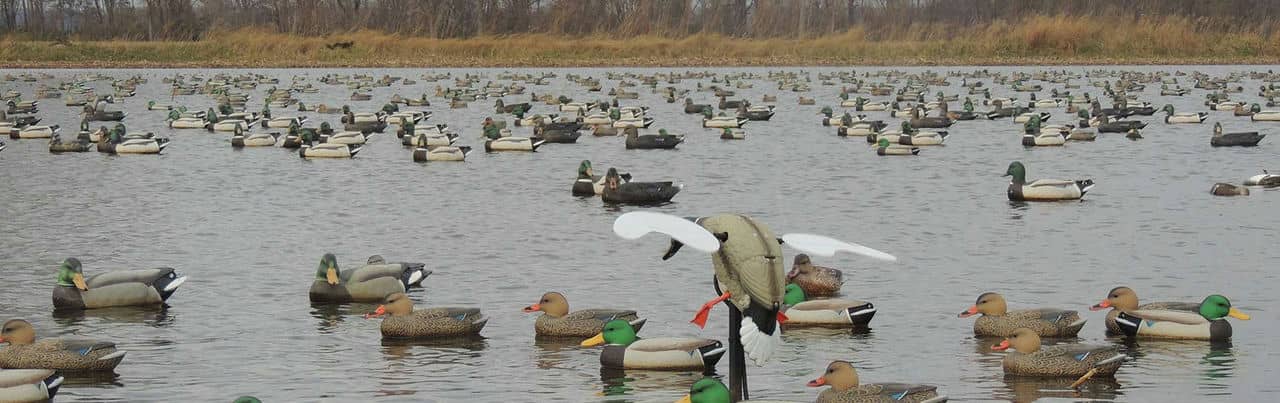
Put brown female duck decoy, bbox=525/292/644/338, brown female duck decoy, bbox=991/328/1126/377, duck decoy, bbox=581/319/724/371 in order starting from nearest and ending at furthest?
brown female duck decoy, bbox=991/328/1126/377 < duck decoy, bbox=581/319/724/371 < brown female duck decoy, bbox=525/292/644/338

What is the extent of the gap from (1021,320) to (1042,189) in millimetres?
13419

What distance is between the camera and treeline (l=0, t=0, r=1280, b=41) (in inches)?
4053

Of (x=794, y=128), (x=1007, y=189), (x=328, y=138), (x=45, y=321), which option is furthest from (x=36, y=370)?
(x=794, y=128)

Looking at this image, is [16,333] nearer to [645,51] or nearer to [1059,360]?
[1059,360]

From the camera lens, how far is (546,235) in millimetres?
26156

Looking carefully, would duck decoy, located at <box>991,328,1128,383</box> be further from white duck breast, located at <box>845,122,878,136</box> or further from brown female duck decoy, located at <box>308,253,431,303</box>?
white duck breast, located at <box>845,122,878,136</box>

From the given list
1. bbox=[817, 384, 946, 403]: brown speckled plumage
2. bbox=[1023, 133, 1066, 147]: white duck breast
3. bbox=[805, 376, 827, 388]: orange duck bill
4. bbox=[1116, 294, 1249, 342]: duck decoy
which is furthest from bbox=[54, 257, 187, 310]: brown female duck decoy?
bbox=[1023, 133, 1066, 147]: white duck breast

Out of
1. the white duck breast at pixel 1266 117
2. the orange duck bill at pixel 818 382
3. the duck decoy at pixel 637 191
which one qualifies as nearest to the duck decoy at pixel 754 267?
the orange duck bill at pixel 818 382

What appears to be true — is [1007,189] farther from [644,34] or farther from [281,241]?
[644,34]

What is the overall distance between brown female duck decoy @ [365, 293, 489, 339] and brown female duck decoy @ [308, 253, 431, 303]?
2.02m

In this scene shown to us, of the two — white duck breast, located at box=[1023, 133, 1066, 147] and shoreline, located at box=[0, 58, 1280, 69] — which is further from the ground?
white duck breast, located at box=[1023, 133, 1066, 147]

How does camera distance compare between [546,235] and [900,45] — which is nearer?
[546,235]

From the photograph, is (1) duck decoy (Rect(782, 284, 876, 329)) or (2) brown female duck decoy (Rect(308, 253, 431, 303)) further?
(2) brown female duck decoy (Rect(308, 253, 431, 303))

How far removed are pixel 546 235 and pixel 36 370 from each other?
12.1 meters
